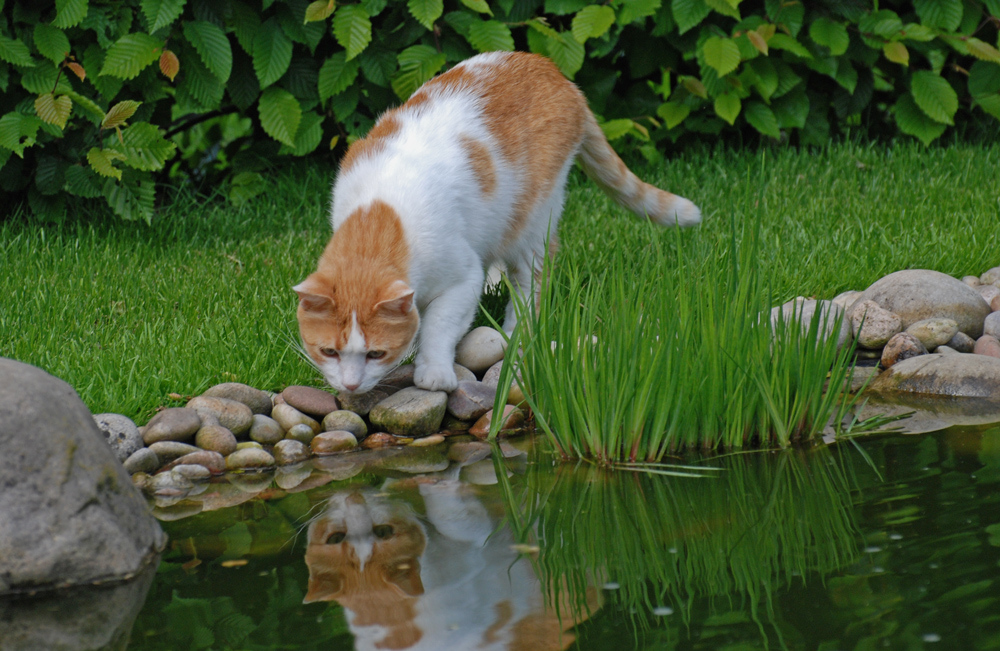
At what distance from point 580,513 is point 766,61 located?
418 centimetres

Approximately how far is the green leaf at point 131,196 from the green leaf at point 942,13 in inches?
182

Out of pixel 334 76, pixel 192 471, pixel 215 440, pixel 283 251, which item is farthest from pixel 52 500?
pixel 334 76

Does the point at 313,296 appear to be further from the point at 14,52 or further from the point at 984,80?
the point at 984,80

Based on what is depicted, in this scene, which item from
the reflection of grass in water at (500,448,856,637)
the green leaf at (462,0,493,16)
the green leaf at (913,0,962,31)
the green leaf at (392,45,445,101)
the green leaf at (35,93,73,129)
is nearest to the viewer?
the reflection of grass in water at (500,448,856,637)

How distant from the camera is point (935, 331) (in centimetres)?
380

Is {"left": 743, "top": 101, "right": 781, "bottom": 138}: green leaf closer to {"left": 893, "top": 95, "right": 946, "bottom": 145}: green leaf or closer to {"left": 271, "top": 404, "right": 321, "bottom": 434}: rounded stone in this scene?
{"left": 893, "top": 95, "right": 946, "bottom": 145}: green leaf

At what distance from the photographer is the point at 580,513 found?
2.69 m

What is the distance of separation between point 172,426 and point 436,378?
88cm

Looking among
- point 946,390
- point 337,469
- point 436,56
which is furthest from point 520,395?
point 436,56

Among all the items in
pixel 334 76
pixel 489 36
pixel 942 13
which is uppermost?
pixel 942 13

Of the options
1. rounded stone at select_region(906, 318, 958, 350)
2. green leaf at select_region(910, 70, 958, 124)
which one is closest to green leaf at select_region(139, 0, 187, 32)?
rounded stone at select_region(906, 318, 958, 350)

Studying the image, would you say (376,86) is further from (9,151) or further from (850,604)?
(850,604)

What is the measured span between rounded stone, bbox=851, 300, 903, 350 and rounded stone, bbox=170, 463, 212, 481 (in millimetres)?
2412

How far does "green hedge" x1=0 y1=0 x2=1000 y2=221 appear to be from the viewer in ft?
16.4
